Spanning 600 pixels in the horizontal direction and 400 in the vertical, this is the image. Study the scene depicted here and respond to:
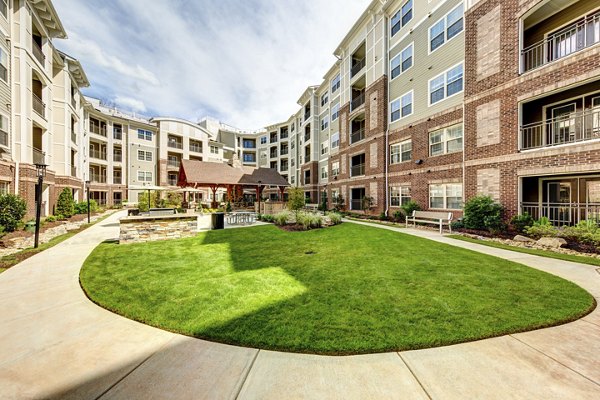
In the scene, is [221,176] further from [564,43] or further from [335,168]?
[564,43]

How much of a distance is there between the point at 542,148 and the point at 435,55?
9.59 metres

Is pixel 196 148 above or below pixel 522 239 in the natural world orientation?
above

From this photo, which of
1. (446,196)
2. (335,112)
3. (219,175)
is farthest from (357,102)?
(219,175)

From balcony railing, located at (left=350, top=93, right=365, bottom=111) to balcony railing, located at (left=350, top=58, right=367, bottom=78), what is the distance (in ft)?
7.61

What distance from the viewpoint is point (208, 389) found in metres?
2.43

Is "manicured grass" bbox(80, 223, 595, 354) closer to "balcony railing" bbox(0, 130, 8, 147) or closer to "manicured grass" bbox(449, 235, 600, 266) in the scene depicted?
"manicured grass" bbox(449, 235, 600, 266)

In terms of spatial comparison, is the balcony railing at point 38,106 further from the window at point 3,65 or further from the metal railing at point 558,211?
the metal railing at point 558,211

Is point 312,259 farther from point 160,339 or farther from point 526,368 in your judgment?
point 526,368

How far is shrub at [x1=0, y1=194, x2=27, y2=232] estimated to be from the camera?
10594 mm

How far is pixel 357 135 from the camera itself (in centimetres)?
2458

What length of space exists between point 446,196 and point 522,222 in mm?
4800

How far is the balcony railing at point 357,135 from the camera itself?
2395cm

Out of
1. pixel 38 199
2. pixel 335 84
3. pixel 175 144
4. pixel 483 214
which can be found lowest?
pixel 483 214

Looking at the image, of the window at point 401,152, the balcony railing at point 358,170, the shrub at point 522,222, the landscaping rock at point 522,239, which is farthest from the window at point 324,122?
the landscaping rock at point 522,239
